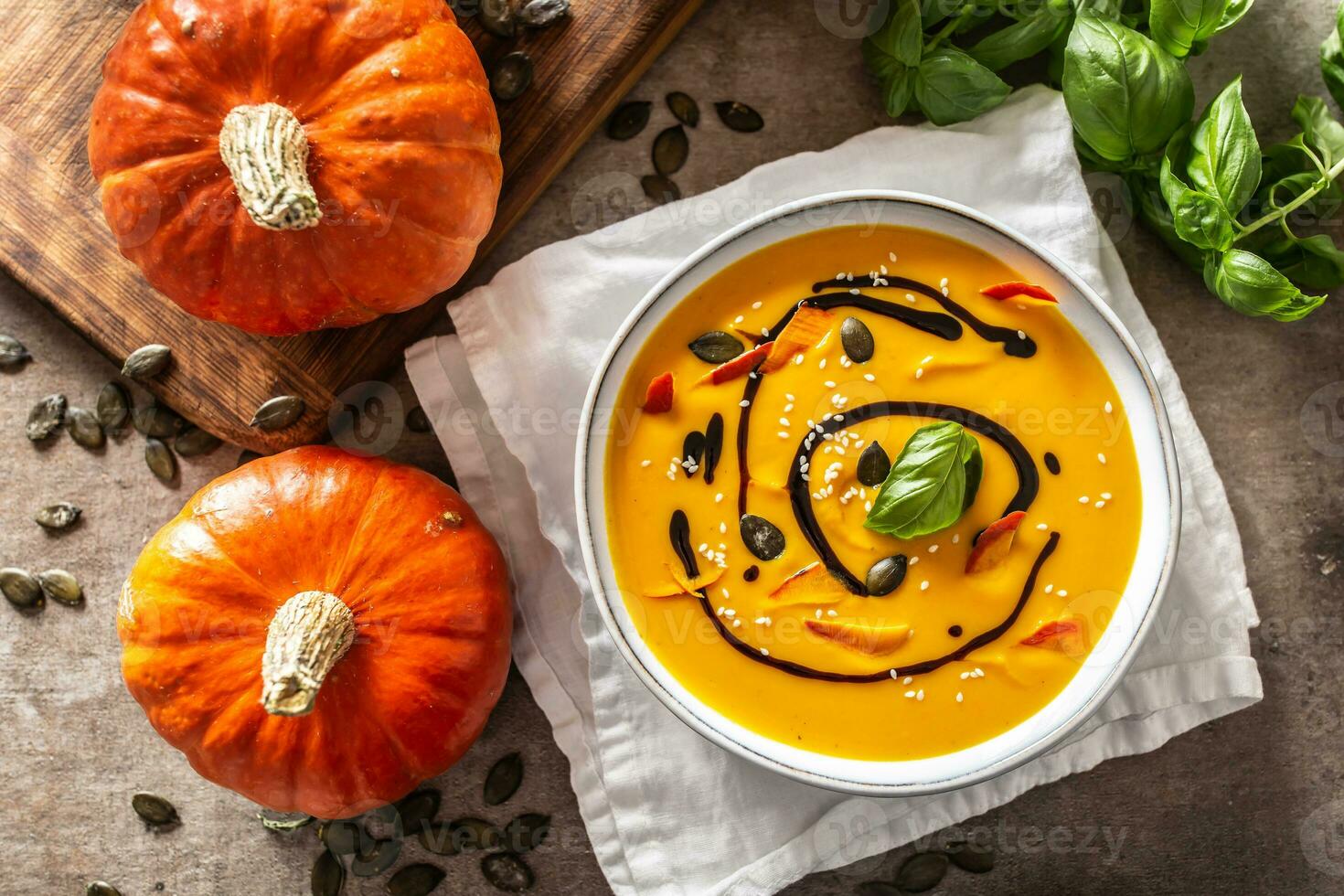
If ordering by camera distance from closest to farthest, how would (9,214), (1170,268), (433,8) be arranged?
1. (433,8)
2. (9,214)
3. (1170,268)

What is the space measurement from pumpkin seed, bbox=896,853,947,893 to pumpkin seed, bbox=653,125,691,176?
1.64 m

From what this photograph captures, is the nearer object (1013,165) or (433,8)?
(433,8)

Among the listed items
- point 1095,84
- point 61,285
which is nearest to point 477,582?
point 61,285

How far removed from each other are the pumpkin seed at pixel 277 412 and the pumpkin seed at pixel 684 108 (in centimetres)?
104

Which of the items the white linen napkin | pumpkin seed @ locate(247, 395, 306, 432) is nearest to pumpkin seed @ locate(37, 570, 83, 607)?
pumpkin seed @ locate(247, 395, 306, 432)

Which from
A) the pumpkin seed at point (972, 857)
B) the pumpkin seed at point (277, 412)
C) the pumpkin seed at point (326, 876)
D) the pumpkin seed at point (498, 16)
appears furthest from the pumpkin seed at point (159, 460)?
the pumpkin seed at point (972, 857)

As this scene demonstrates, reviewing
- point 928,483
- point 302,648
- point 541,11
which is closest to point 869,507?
point 928,483

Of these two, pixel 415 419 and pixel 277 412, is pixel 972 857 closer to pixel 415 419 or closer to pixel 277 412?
pixel 415 419

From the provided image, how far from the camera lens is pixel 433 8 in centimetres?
190

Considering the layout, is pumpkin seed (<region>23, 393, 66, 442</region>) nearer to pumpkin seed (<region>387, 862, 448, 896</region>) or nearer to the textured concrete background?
the textured concrete background

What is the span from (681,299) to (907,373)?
1.51 feet

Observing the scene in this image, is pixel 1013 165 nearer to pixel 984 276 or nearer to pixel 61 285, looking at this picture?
pixel 984 276

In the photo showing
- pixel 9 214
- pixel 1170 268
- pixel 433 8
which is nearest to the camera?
pixel 433 8

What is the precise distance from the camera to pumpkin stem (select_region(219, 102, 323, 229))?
170 centimetres
